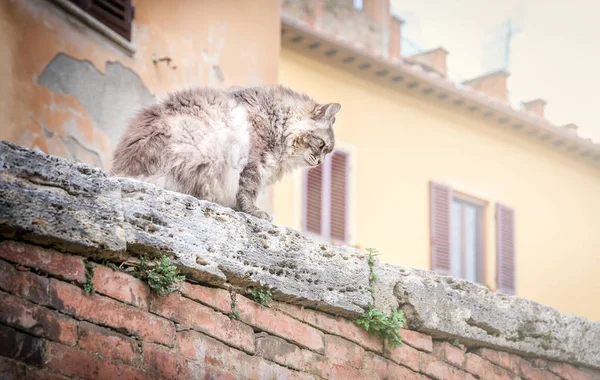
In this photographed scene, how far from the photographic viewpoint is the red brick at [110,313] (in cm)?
313

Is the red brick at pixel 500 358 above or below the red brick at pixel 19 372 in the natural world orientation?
above

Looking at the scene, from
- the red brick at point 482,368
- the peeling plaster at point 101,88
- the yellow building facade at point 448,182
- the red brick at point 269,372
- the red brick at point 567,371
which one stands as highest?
Result: the yellow building facade at point 448,182

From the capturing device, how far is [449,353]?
4473 millimetres

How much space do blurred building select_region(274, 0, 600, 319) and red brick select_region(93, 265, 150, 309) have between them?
8121 mm

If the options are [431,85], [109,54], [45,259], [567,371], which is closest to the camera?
[45,259]

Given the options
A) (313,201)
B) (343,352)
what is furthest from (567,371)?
(313,201)

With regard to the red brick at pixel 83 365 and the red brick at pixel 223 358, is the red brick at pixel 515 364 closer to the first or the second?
the red brick at pixel 223 358

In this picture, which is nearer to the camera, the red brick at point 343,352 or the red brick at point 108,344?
the red brick at point 108,344

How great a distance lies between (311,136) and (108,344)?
6.53ft

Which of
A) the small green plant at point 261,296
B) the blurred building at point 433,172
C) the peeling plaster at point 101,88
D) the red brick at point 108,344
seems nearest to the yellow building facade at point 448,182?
the blurred building at point 433,172

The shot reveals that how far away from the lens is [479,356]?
4602 millimetres

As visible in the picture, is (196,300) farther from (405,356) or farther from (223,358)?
(405,356)

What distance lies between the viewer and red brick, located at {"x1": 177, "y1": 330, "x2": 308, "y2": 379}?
11.3 feet

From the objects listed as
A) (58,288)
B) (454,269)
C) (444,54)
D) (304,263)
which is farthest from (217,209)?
(444,54)
